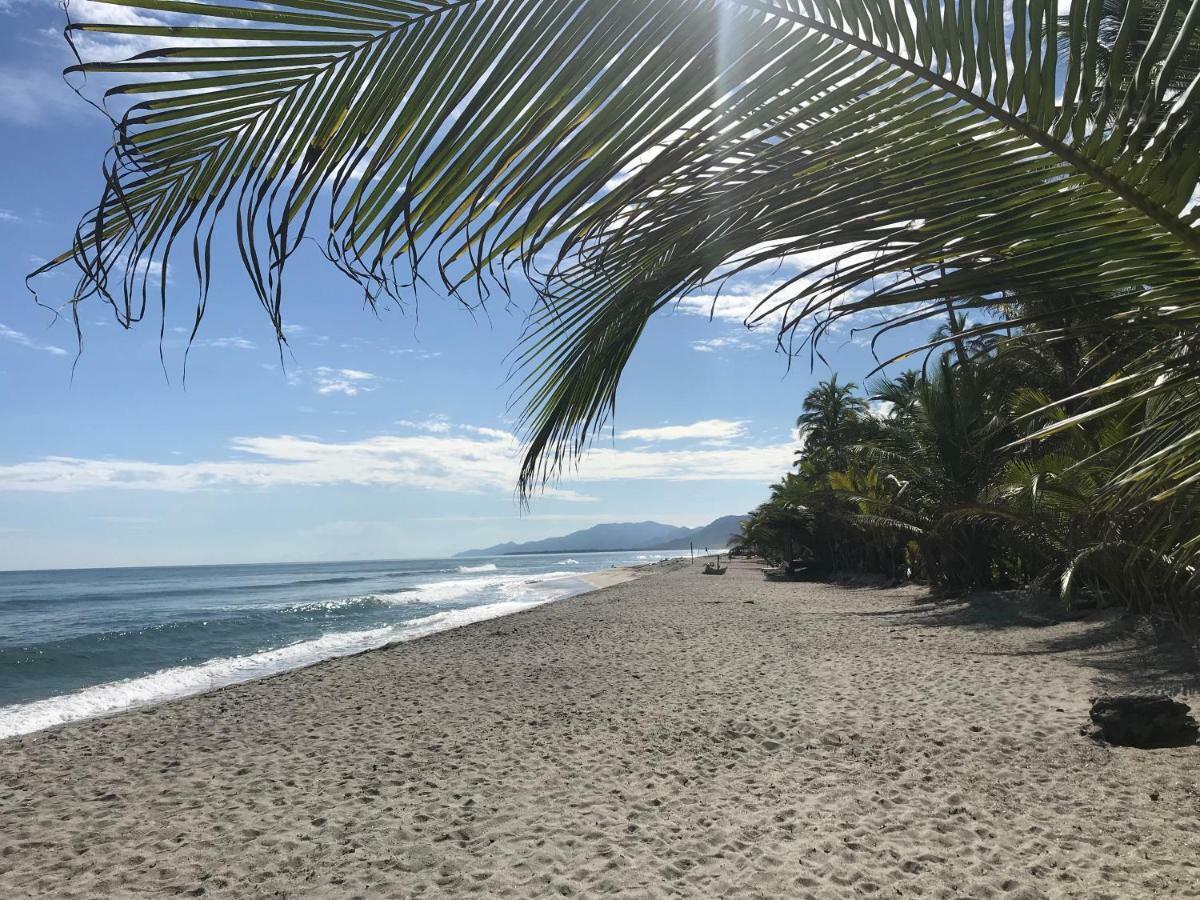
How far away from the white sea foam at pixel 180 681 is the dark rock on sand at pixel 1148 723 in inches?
447

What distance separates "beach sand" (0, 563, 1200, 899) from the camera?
4.04 m

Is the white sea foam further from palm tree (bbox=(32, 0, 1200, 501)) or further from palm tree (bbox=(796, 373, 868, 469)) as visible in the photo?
palm tree (bbox=(796, 373, 868, 469))

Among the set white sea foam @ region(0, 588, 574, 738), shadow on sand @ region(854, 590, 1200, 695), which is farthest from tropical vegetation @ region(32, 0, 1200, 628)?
white sea foam @ region(0, 588, 574, 738)

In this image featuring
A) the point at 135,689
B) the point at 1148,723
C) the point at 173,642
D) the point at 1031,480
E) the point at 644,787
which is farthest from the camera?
the point at 173,642

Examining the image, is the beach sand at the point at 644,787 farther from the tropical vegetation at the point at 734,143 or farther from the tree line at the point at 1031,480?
the tropical vegetation at the point at 734,143

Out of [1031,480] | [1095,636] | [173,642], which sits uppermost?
[1031,480]

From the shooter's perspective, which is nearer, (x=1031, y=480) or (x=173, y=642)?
(x=1031, y=480)

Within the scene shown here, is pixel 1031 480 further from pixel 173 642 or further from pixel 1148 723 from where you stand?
pixel 173 642

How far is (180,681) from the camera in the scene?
1403 centimetres

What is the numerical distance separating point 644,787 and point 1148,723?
11.2 feet

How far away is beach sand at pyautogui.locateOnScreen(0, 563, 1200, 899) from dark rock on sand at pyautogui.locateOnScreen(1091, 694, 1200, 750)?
158mm

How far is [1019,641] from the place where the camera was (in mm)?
10242

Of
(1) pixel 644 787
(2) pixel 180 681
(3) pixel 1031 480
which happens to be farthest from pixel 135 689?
(3) pixel 1031 480

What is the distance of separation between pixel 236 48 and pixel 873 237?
948 millimetres
